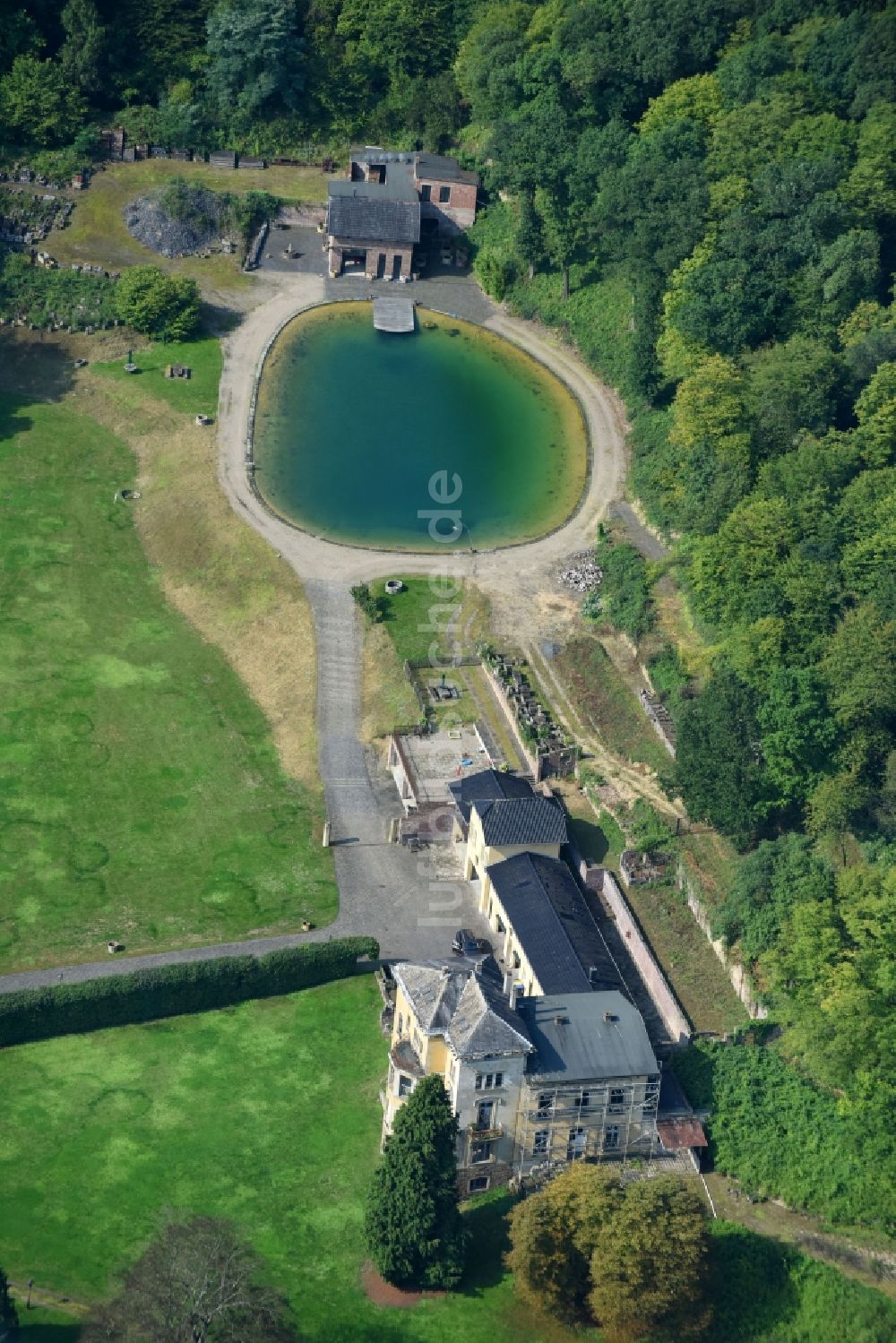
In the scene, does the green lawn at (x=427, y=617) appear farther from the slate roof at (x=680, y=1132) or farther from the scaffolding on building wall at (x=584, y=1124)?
the slate roof at (x=680, y=1132)

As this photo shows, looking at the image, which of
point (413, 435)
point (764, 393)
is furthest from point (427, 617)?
point (764, 393)

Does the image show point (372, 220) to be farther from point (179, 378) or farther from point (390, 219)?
point (179, 378)

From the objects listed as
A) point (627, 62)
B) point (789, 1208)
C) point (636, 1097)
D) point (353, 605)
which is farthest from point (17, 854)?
point (627, 62)

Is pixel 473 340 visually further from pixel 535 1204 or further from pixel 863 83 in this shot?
pixel 535 1204

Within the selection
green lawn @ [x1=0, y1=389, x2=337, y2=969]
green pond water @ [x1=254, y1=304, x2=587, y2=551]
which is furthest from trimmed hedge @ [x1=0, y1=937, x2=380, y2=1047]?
green pond water @ [x1=254, y1=304, x2=587, y2=551]

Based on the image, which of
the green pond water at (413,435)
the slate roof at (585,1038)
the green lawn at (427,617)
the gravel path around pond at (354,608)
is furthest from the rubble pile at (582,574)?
the slate roof at (585,1038)

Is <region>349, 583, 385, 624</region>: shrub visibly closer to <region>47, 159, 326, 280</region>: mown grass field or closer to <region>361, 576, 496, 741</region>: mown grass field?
<region>361, 576, 496, 741</region>: mown grass field
